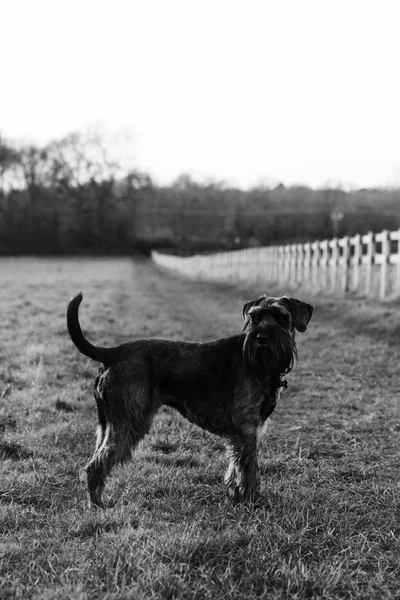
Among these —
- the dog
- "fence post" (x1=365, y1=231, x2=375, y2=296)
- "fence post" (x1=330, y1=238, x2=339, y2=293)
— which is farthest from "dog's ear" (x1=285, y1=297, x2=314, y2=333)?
"fence post" (x1=330, y1=238, x2=339, y2=293)

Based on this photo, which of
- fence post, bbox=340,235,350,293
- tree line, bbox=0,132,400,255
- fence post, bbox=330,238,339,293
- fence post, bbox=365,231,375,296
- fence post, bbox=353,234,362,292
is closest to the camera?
fence post, bbox=365,231,375,296

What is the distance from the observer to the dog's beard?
3.79m

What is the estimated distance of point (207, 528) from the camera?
10.4 feet

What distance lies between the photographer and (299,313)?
4.32 m

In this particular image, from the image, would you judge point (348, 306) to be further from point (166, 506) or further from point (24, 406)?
point (166, 506)

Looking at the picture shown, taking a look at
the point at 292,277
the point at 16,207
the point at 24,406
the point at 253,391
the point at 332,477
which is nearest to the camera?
the point at 253,391

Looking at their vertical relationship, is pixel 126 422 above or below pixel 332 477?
above

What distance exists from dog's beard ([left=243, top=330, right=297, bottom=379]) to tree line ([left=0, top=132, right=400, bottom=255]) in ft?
227

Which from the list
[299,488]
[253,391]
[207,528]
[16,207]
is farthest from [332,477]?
[16,207]

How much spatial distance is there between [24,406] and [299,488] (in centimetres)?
309

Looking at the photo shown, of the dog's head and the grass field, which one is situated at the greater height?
the dog's head

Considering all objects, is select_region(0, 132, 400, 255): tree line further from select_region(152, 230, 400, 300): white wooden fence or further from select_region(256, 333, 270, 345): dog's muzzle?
select_region(256, 333, 270, 345): dog's muzzle

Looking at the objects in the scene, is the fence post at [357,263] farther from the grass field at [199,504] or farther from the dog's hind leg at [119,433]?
the dog's hind leg at [119,433]

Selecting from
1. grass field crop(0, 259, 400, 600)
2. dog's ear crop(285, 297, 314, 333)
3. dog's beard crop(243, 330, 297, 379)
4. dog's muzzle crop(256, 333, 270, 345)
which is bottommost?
grass field crop(0, 259, 400, 600)
